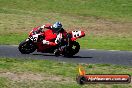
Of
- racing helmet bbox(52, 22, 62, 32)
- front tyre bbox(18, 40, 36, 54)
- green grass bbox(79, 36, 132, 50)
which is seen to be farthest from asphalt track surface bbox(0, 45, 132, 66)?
green grass bbox(79, 36, 132, 50)

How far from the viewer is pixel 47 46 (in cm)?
2145

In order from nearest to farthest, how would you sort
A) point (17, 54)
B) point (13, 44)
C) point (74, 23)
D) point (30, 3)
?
point (17, 54)
point (13, 44)
point (74, 23)
point (30, 3)

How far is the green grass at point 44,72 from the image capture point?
1445 centimetres

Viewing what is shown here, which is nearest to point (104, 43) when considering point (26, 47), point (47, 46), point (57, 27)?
point (57, 27)

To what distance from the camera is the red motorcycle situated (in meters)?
21.1

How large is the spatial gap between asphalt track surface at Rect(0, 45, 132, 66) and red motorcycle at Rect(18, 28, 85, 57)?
31 centimetres

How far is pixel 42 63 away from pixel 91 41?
35.6ft

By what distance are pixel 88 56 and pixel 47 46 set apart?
2.32m

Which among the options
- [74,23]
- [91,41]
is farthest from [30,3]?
[91,41]

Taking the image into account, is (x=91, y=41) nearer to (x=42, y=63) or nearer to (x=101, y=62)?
(x=101, y=62)

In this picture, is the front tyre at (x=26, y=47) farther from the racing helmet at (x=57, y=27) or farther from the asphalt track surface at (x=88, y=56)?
the racing helmet at (x=57, y=27)

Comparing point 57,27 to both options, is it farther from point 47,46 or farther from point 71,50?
point 71,50

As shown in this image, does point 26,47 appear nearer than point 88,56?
Yes

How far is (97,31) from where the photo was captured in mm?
35500
